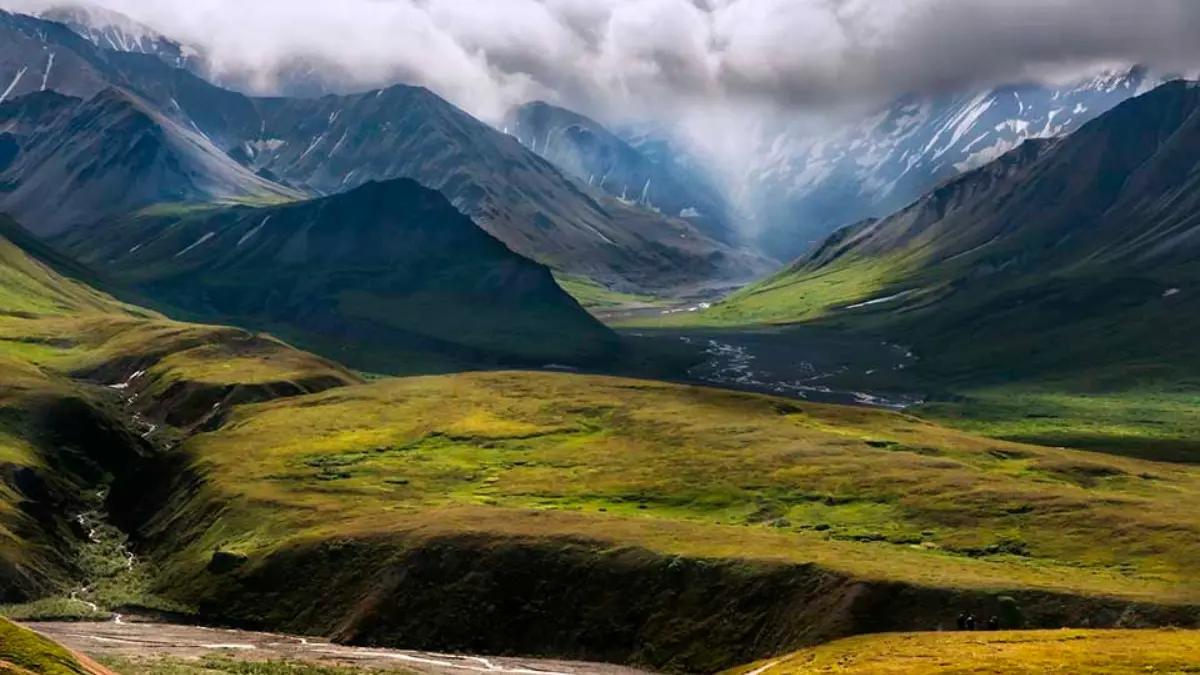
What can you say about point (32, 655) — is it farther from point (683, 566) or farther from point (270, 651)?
point (683, 566)

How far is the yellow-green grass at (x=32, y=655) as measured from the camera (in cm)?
6216

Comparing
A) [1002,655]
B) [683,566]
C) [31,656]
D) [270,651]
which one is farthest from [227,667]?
[1002,655]

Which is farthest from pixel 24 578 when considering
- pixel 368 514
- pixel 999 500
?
pixel 999 500

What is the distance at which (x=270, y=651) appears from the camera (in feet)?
453

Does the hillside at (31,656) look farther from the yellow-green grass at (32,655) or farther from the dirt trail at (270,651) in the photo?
the dirt trail at (270,651)

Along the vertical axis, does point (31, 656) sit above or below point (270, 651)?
above

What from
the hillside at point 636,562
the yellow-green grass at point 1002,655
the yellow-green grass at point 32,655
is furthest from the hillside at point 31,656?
the hillside at point 636,562

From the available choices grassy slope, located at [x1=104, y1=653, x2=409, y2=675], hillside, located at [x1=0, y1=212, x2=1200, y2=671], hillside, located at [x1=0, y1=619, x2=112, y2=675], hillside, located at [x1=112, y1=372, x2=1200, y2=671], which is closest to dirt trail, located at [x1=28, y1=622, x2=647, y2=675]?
grassy slope, located at [x1=104, y1=653, x2=409, y2=675]

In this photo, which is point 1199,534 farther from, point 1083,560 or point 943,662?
point 943,662

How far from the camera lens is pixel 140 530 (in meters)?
196

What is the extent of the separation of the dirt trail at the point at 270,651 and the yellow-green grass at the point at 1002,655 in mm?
24020

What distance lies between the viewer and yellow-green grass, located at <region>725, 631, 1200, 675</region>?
9700 centimetres

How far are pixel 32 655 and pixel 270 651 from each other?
77.3m

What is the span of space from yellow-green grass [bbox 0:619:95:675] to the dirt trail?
197 ft
